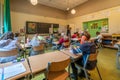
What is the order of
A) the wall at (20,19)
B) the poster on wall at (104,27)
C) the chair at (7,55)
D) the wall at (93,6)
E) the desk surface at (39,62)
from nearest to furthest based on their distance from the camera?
the desk surface at (39,62) < the chair at (7,55) < the wall at (93,6) < the wall at (20,19) < the poster on wall at (104,27)

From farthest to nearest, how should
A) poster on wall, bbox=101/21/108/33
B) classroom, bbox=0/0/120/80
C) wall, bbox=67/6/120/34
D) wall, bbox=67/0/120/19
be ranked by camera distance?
poster on wall, bbox=101/21/108/33 → wall, bbox=67/0/120/19 → wall, bbox=67/6/120/34 → classroom, bbox=0/0/120/80

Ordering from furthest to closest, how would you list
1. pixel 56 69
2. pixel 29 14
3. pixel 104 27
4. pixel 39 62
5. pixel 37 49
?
pixel 29 14 → pixel 104 27 → pixel 37 49 → pixel 39 62 → pixel 56 69

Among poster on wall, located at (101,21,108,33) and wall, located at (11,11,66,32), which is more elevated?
wall, located at (11,11,66,32)

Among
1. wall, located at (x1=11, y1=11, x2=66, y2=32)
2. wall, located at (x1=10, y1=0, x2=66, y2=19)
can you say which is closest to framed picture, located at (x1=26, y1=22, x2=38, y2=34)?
wall, located at (x1=11, y1=11, x2=66, y2=32)

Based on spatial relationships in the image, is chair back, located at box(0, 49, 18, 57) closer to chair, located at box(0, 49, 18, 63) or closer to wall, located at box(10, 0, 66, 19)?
chair, located at box(0, 49, 18, 63)

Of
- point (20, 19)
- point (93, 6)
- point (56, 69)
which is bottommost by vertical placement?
point (56, 69)

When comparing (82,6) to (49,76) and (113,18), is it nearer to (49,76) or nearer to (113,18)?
(113,18)

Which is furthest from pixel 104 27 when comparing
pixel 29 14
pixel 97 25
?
pixel 29 14

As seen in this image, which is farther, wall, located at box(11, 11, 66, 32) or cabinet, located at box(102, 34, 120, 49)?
wall, located at box(11, 11, 66, 32)

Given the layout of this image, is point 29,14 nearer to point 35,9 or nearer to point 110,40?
point 35,9

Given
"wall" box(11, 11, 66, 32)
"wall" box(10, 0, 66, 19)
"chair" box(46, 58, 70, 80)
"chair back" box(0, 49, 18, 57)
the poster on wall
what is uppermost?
"wall" box(10, 0, 66, 19)

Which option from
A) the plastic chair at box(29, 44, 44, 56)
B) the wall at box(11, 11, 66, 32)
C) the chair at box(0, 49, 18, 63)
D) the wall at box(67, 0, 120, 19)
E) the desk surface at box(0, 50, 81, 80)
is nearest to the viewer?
the desk surface at box(0, 50, 81, 80)

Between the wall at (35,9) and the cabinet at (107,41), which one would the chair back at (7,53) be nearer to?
the wall at (35,9)

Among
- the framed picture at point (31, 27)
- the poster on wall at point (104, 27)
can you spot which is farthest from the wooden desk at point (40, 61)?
the poster on wall at point (104, 27)
